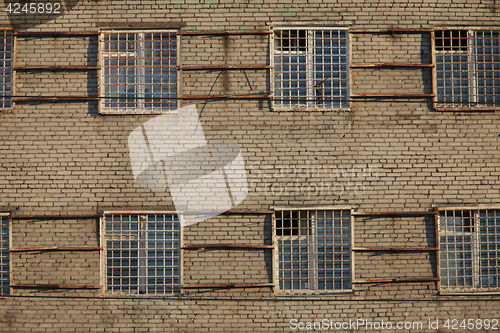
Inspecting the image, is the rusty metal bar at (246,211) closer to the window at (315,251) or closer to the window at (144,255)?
the window at (315,251)

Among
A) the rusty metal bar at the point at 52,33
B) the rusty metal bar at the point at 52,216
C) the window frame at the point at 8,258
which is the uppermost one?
the rusty metal bar at the point at 52,33

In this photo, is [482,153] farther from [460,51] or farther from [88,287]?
[88,287]

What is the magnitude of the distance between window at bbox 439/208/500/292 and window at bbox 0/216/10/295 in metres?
9.06

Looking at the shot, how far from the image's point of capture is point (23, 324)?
845 cm

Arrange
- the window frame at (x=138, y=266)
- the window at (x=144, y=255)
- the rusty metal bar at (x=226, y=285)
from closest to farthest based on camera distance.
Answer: the rusty metal bar at (x=226, y=285), the window frame at (x=138, y=266), the window at (x=144, y=255)

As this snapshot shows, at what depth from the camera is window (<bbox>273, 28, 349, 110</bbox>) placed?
8.73 m

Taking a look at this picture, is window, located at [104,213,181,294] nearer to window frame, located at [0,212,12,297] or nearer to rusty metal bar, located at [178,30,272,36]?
window frame, located at [0,212,12,297]

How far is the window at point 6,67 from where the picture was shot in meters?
8.73

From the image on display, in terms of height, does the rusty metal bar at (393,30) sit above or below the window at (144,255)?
above

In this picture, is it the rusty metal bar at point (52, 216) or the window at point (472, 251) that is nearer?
the rusty metal bar at point (52, 216)

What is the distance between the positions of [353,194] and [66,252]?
607cm

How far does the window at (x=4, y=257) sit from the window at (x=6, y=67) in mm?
2498

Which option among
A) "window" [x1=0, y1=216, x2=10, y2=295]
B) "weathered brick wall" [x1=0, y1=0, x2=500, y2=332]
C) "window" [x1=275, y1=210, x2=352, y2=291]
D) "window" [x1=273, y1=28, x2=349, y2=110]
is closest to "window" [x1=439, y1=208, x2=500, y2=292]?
"weathered brick wall" [x1=0, y1=0, x2=500, y2=332]

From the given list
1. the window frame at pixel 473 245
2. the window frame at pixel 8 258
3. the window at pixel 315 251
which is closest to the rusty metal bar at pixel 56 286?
the window frame at pixel 8 258
